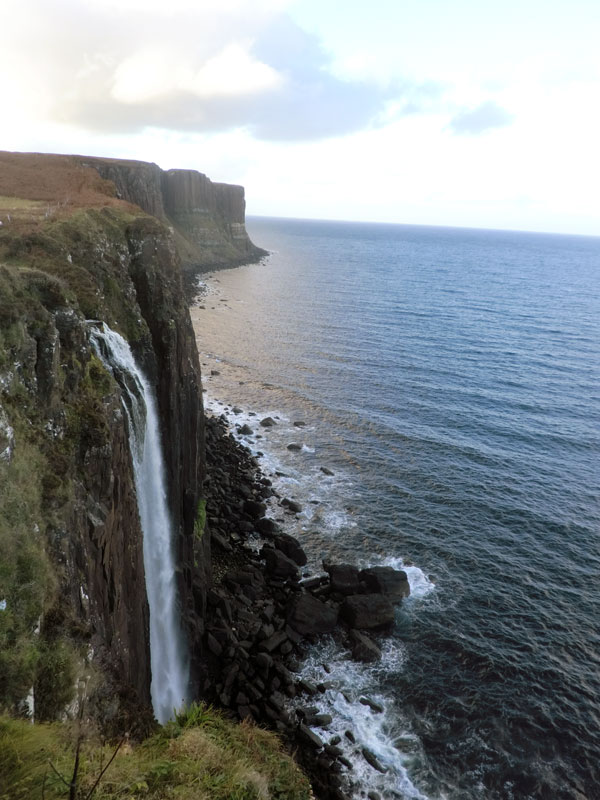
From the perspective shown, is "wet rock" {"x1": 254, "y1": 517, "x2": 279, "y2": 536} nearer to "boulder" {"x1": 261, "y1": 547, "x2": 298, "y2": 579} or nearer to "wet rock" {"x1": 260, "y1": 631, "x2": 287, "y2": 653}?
"boulder" {"x1": 261, "y1": 547, "x2": 298, "y2": 579}

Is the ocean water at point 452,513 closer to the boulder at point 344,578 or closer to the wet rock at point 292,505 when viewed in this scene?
the wet rock at point 292,505

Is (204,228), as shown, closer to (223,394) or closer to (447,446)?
(223,394)

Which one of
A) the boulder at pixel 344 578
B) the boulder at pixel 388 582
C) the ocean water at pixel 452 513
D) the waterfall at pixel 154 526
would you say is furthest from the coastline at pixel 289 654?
the waterfall at pixel 154 526

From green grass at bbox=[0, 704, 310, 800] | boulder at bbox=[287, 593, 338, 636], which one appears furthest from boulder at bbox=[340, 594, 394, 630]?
green grass at bbox=[0, 704, 310, 800]

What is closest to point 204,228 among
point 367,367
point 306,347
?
point 306,347

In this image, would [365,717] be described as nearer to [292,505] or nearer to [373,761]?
[373,761]

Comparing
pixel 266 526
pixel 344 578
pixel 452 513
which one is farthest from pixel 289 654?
pixel 452 513

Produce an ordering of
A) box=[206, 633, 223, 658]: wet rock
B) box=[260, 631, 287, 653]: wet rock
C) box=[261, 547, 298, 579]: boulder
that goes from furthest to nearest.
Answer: box=[261, 547, 298, 579]: boulder → box=[260, 631, 287, 653]: wet rock → box=[206, 633, 223, 658]: wet rock
